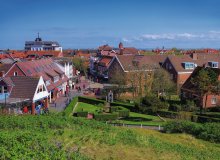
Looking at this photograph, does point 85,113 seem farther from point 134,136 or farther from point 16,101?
point 134,136

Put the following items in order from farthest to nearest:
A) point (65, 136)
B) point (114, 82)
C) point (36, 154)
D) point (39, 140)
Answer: point (114, 82) < point (65, 136) < point (39, 140) < point (36, 154)

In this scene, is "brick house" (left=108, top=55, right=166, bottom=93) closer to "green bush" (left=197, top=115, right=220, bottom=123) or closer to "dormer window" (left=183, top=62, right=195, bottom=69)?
"dormer window" (left=183, top=62, right=195, bottom=69)

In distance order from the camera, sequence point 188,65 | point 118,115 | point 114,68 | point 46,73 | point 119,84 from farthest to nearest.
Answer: point 114,68 < point 188,65 < point 119,84 < point 46,73 < point 118,115

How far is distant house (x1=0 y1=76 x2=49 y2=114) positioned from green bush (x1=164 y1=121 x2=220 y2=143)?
2044 cm

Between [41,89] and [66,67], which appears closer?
[41,89]

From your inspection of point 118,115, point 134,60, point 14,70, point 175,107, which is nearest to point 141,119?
point 118,115

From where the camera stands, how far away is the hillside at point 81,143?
46.9 ft

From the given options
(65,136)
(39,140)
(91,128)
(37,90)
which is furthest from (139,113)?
(39,140)

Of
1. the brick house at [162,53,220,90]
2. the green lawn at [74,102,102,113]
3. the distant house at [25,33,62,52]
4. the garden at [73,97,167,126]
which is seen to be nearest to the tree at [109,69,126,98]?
the garden at [73,97,167,126]

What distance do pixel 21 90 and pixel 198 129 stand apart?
83.8 feet

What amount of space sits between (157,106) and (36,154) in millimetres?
28001

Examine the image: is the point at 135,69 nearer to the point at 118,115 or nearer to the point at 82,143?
the point at 118,115

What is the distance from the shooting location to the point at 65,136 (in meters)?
19.0

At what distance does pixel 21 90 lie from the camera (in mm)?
42094
